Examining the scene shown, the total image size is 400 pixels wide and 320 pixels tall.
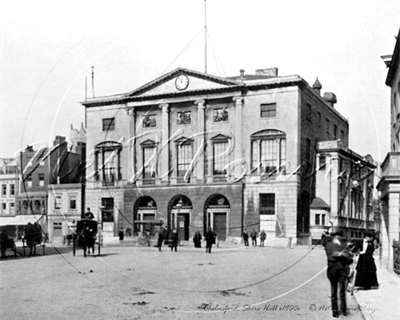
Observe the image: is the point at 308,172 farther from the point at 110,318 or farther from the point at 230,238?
the point at 110,318

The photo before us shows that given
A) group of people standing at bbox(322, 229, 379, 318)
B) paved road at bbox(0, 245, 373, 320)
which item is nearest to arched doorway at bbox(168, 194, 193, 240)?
paved road at bbox(0, 245, 373, 320)

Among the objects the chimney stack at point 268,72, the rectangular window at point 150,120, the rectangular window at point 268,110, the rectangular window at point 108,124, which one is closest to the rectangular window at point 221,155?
the rectangular window at point 268,110

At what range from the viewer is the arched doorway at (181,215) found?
43438mm

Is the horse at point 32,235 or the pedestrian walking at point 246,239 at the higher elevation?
the horse at point 32,235

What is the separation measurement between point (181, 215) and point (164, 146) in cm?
661

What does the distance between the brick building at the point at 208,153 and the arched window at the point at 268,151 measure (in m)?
0.08

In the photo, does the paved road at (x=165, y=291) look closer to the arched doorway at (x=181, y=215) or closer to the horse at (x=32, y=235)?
the horse at (x=32, y=235)

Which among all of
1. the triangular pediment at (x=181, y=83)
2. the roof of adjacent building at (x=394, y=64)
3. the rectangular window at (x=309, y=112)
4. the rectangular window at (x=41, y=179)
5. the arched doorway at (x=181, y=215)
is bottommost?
the arched doorway at (x=181, y=215)

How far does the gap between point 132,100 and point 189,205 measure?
33.9 ft

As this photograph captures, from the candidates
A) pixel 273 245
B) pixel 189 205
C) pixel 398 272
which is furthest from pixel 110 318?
pixel 189 205

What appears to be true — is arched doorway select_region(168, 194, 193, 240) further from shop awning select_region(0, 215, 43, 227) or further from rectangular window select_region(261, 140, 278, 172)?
shop awning select_region(0, 215, 43, 227)

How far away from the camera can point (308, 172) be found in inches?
1483

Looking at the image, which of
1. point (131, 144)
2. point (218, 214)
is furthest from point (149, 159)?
point (218, 214)

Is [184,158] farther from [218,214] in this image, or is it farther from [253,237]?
[253,237]
